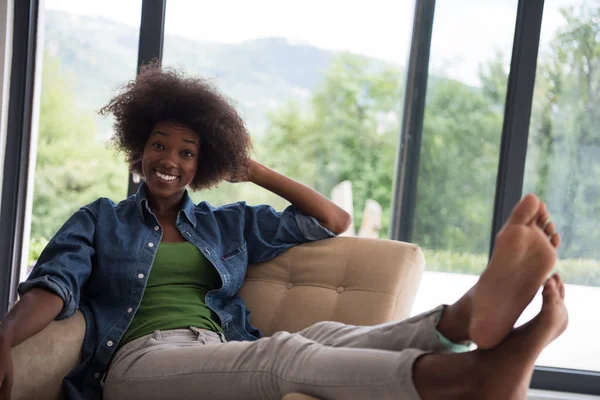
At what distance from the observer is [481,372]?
1.24m

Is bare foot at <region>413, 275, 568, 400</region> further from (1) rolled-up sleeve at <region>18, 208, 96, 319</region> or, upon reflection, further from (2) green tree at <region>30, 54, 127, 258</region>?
(2) green tree at <region>30, 54, 127, 258</region>

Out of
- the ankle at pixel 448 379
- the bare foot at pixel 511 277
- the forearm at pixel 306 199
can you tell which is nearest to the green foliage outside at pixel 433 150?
the forearm at pixel 306 199

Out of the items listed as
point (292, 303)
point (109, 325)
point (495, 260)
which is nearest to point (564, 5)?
point (292, 303)

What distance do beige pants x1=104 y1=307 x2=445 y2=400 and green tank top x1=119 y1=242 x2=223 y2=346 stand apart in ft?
0.23

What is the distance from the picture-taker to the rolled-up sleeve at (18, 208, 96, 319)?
1689mm

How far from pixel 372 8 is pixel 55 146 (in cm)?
162

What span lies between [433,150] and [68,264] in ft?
5.94

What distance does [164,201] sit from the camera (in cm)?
205

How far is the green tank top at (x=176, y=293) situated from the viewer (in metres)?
1.84

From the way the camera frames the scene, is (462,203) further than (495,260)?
Yes

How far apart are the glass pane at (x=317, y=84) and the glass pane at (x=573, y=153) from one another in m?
0.61

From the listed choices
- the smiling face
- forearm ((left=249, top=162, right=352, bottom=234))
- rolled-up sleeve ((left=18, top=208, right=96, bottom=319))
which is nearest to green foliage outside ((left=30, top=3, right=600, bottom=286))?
forearm ((left=249, top=162, right=352, bottom=234))

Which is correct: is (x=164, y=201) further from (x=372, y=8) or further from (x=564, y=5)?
(x=564, y=5)

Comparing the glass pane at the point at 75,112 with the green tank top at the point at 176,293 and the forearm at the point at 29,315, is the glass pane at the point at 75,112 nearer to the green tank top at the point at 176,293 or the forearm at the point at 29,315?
the green tank top at the point at 176,293
